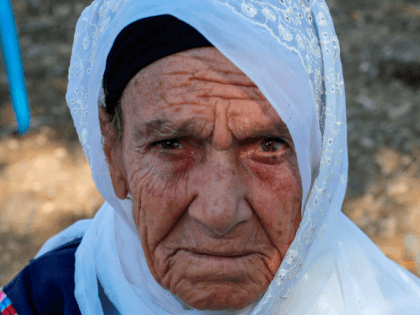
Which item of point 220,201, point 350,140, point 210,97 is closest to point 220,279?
point 220,201

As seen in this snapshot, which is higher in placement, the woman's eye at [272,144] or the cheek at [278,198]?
the woman's eye at [272,144]

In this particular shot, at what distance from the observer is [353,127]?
5496 millimetres

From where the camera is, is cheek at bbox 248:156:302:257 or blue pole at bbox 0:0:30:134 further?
blue pole at bbox 0:0:30:134

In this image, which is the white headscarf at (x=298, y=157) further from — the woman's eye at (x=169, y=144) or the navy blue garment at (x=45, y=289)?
the woman's eye at (x=169, y=144)

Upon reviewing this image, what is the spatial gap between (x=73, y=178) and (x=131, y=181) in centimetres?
355

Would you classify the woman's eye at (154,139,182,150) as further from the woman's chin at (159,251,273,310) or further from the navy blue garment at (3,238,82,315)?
the navy blue garment at (3,238,82,315)

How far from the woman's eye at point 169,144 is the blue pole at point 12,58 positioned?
4.69 m

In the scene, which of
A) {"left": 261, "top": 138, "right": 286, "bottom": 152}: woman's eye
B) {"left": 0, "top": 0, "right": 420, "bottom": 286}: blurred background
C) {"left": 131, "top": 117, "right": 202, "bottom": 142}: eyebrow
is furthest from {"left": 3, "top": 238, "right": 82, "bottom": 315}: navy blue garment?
{"left": 0, "top": 0, "right": 420, "bottom": 286}: blurred background

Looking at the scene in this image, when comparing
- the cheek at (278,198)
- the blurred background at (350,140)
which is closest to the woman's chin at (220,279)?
the cheek at (278,198)

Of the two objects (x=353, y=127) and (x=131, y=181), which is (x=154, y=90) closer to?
(x=131, y=181)

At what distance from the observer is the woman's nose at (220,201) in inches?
58.6

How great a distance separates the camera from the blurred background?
463 centimetres

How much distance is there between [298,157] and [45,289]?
1241 mm

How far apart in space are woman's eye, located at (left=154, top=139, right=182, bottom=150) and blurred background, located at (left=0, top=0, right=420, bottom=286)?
3.31 metres
